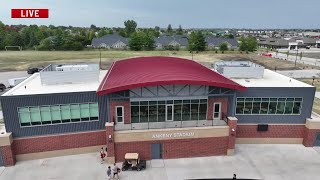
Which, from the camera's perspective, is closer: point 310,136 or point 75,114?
point 75,114

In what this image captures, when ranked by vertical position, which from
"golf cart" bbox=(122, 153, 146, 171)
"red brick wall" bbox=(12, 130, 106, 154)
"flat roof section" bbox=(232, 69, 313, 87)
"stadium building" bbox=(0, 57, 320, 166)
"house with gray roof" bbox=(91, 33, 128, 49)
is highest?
"house with gray roof" bbox=(91, 33, 128, 49)

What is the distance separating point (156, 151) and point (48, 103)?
9145 mm

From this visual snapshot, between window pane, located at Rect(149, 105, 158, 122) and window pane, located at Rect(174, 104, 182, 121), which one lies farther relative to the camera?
window pane, located at Rect(174, 104, 182, 121)

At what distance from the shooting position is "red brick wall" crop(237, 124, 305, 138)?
24.7m

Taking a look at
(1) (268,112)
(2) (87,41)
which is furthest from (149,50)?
(1) (268,112)

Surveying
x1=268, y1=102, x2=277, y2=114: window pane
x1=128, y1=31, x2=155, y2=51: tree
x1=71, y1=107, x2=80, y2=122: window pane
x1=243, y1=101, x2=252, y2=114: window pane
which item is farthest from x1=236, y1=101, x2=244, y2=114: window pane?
x1=128, y1=31, x2=155, y2=51: tree

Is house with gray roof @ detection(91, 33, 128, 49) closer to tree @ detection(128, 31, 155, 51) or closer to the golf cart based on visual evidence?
tree @ detection(128, 31, 155, 51)

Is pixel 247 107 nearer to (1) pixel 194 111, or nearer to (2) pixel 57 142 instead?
(1) pixel 194 111

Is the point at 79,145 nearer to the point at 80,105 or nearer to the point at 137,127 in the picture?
the point at 80,105

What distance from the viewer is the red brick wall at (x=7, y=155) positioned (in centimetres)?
2069

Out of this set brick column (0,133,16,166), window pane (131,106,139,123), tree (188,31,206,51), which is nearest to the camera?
brick column (0,133,16,166)

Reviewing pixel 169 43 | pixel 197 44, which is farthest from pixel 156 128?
pixel 169 43

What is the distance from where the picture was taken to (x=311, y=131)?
24203 mm

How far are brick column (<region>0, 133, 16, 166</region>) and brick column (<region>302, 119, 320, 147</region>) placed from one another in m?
24.2
